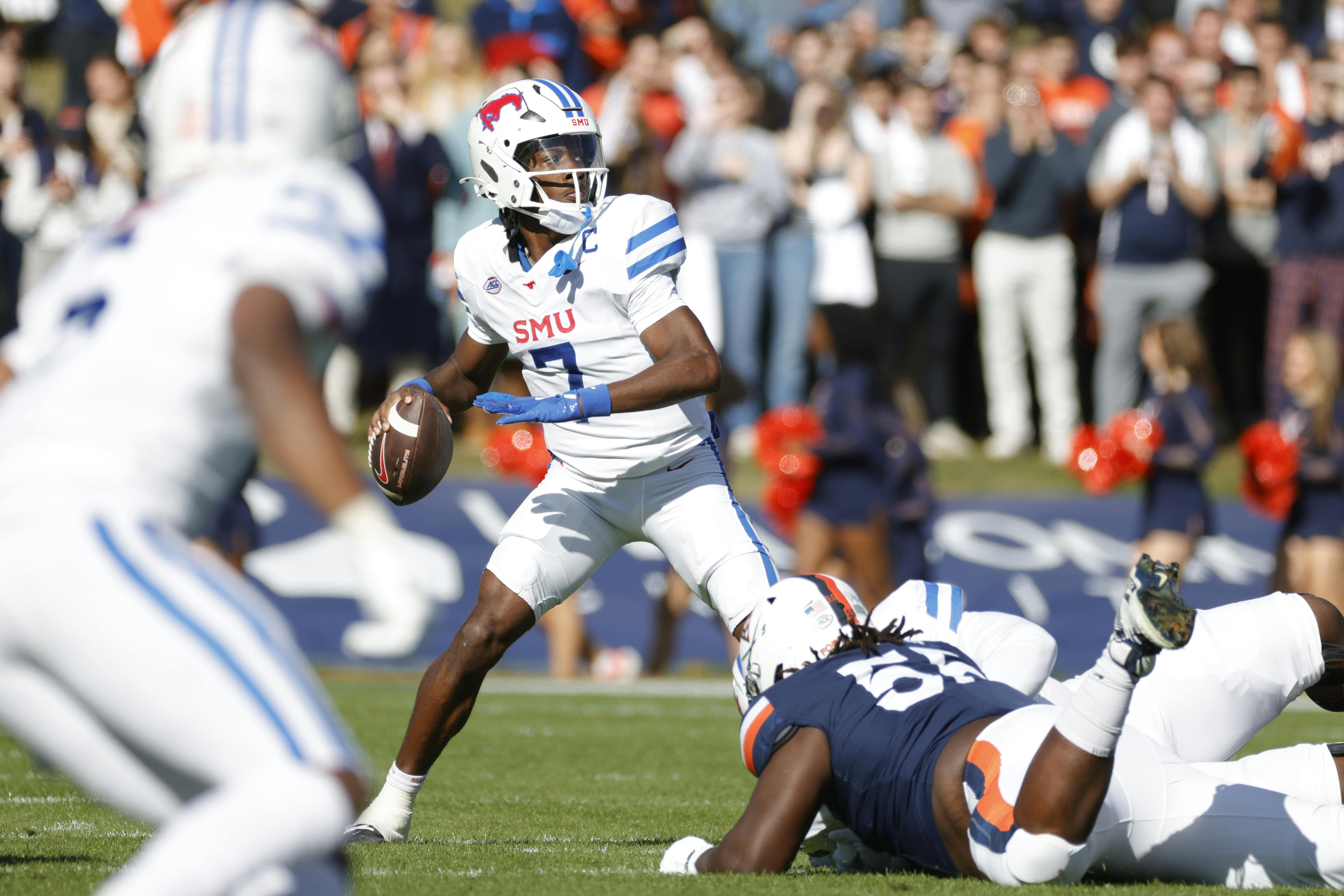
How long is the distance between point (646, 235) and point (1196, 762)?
6.82ft

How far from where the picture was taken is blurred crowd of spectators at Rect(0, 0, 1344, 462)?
11.2 m

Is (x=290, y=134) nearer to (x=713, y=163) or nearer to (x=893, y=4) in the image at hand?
(x=713, y=163)

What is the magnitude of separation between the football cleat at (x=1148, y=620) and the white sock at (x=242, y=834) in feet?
5.29

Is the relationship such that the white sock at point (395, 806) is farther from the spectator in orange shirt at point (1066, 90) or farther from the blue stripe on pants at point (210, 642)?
the spectator in orange shirt at point (1066, 90)

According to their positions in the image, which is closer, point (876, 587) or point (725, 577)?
point (725, 577)

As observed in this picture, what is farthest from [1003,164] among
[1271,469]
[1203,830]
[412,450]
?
[1203,830]

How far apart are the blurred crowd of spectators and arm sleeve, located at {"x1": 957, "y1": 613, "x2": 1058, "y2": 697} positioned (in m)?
6.15

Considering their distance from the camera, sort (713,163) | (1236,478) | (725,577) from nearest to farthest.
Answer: (725,577) < (713,163) < (1236,478)

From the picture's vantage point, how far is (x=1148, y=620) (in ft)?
10.5

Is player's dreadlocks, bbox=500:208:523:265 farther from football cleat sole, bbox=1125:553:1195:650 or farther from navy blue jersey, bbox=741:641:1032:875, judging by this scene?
football cleat sole, bbox=1125:553:1195:650

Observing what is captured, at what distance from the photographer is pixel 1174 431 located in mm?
9086

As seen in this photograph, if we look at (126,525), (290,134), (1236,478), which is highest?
(290,134)

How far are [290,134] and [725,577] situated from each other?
2239mm

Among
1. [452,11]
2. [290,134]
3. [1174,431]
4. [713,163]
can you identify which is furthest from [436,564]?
[452,11]
